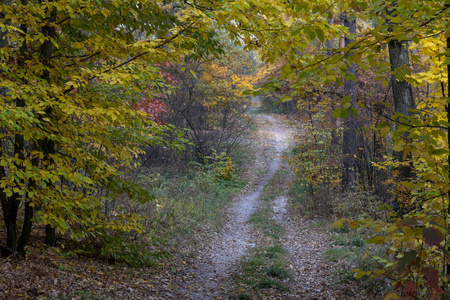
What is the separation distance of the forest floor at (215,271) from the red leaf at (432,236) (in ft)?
12.9

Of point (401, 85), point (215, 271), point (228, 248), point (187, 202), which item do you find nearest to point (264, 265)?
point (215, 271)

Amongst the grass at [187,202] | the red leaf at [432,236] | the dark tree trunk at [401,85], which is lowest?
the grass at [187,202]

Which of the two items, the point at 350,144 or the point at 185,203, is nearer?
the point at 350,144

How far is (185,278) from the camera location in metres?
6.71

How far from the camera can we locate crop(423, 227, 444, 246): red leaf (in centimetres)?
187

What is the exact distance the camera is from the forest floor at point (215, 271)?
4.64 meters

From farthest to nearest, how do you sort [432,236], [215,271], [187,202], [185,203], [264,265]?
[187,202]
[185,203]
[215,271]
[264,265]
[432,236]

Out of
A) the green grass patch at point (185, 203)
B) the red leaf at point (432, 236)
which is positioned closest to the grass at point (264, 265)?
the green grass patch at point (185, 203)

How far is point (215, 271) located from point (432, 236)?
234 inches

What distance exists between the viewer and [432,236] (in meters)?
1.91

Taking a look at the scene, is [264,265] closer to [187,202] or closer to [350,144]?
[187,202]

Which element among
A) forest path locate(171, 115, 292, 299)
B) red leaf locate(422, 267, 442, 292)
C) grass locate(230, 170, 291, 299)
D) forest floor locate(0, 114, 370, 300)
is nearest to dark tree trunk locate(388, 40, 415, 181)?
forest floor locate(0, 114, 370, 300)

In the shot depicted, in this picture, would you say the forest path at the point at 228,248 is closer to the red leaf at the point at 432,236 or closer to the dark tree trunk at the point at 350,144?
the dark tree trunk at the point at 350,144

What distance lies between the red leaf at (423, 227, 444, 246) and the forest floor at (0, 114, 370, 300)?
3925mm
